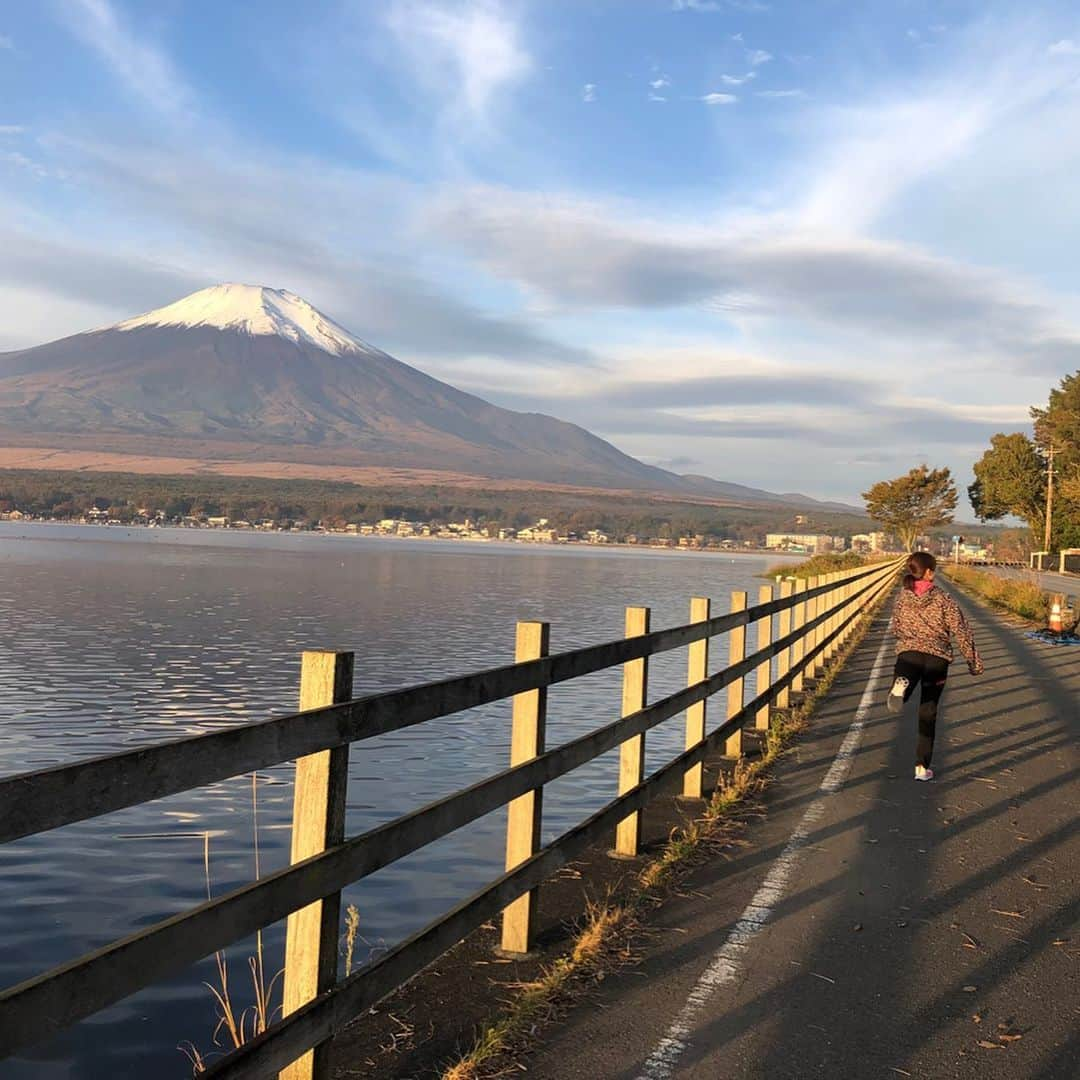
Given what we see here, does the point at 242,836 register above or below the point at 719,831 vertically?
below

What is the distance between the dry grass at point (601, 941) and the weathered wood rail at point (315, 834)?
311 millimetres

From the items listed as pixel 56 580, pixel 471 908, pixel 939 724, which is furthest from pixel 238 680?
pixel 56 580

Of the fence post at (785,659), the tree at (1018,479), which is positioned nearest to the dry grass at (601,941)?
the fence post at (785,659)

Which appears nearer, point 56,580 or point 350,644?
point 350,644

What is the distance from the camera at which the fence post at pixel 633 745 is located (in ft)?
22.4

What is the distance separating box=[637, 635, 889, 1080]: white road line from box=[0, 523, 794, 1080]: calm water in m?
2.19

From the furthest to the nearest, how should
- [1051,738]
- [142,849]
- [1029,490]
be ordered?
[1029,490] < [1051,738] < [142,849]

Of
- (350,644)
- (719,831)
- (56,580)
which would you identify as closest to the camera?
(719,831)

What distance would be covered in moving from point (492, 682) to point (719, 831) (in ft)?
11.5

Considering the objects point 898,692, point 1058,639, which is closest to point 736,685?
point 898,692

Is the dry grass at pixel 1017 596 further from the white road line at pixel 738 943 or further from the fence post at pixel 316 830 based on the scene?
the fence post at pixel 316 830

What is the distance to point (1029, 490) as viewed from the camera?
9400 centimetres

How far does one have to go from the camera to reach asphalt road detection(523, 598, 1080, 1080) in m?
4.32

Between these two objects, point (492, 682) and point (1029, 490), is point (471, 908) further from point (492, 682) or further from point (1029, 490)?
point (1029, 490)
